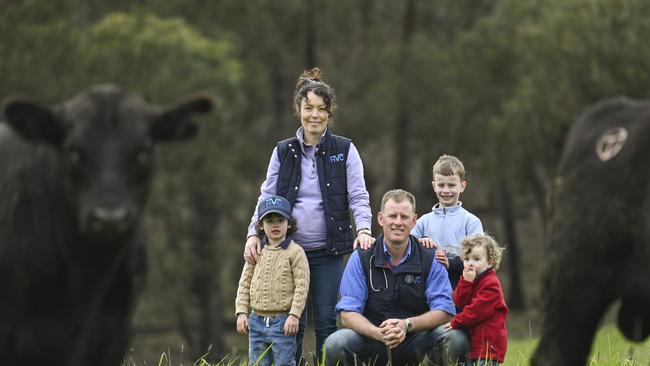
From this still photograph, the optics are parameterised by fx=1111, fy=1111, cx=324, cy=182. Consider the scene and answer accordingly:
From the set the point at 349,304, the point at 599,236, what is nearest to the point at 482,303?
the point at 349,304

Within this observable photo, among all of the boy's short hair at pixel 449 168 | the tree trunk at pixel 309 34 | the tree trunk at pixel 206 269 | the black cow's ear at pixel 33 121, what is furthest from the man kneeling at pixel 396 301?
the tree trunk at pixel 309 34

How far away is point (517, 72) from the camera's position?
112ft

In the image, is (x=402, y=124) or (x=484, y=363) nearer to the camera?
(x=484, y=363)

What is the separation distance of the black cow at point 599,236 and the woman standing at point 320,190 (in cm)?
224

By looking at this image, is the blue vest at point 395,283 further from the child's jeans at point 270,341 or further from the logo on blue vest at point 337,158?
the logo on blue vest at point 337,158

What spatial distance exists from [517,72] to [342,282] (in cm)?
2715

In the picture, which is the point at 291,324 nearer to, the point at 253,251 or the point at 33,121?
the point at 253,251

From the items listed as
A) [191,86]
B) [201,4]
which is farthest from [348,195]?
[201,4]

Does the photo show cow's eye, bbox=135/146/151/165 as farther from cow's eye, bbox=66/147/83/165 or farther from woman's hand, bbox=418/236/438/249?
woman's hand, bbox=418/236/438/249

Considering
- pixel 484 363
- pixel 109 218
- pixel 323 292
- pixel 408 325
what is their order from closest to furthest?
pixel 109 218
pixel 484 363
pixel 408 325
pixel 323 292

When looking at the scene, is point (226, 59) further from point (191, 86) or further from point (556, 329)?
point (556, 329)

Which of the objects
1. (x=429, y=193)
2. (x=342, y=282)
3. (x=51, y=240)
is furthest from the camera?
(x=429, y=193)

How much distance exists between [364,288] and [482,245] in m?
0.91

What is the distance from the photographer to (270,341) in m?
7.98
